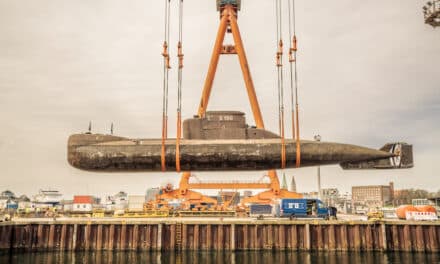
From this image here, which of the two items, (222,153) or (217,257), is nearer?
(222,153)

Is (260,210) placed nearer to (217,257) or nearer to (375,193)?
(217,257)

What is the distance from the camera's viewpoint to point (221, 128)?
16.3 meters

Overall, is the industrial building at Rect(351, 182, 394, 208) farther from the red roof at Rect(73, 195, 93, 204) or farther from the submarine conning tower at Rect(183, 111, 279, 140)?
the submarine conning tower at Rect(183, 111, 279, 140)

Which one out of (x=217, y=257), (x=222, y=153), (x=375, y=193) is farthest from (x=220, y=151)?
(x=375, y=193)

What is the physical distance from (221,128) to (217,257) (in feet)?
31.1

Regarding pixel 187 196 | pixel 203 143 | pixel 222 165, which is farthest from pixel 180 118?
pixel 187 196

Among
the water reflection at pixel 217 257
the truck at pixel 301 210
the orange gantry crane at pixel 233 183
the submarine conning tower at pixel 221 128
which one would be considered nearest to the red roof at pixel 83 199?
the orange gantry crane at pixel 233 183

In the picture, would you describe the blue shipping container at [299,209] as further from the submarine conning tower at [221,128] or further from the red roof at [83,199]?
the red roof at [83,199]

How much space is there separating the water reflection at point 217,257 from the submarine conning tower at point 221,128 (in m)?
8.23

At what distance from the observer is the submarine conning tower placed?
16.2 meters

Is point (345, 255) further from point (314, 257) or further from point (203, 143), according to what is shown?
point (203, 143)

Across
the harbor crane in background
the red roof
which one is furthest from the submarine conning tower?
the red roof

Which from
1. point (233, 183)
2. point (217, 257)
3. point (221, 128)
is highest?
point (221, 128)

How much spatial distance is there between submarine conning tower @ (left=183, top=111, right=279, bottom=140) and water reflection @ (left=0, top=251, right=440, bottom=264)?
823 cm
